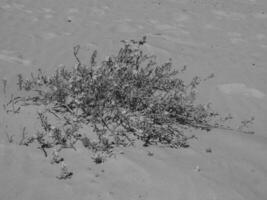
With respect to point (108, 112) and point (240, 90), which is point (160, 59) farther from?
point (108, 112)

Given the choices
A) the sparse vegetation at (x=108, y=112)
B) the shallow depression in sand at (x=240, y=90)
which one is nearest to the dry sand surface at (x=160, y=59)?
the shallow depression in sand at (x=240, y=90)

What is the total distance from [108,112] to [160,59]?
2466 mm

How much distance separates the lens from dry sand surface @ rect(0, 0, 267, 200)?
305cm

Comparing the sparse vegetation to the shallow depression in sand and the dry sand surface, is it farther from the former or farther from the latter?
the shallow depression in sand

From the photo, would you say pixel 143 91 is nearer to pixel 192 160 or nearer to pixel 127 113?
pixel 127 113

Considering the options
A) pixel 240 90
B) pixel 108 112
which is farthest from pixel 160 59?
pixel 108 112

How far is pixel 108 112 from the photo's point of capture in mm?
3961

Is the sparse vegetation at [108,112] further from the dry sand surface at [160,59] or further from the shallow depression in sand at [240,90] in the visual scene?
the shallow depression in sand at [240,90]

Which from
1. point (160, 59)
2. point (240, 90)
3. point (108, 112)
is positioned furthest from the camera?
point (160, 59)

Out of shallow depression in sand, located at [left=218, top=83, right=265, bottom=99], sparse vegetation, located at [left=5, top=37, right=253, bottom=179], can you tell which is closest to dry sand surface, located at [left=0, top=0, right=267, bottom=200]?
shallow depression in sand, located at [left=218, top=83, right=265, bottom=99]

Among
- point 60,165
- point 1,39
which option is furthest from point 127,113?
point 1,39

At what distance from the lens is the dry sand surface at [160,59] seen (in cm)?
305

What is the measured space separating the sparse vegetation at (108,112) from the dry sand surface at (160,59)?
14 centimetres

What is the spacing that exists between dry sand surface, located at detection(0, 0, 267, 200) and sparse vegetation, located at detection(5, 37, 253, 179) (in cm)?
14
